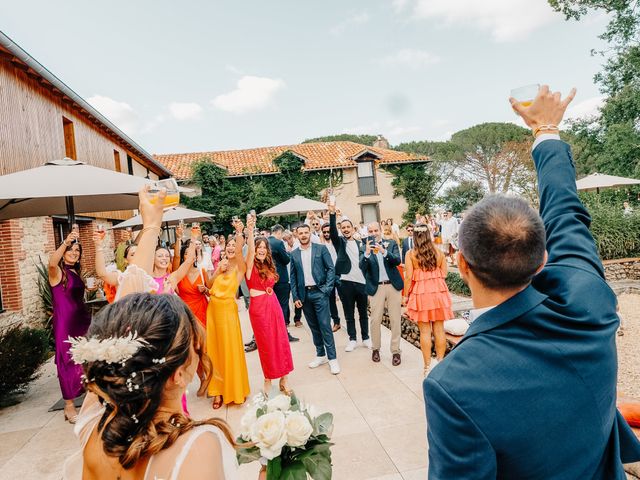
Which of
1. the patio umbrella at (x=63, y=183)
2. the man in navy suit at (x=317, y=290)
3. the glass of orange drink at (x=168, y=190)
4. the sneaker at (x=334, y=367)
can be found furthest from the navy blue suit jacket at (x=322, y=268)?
the glass of orange drink at (x=168, y=190)

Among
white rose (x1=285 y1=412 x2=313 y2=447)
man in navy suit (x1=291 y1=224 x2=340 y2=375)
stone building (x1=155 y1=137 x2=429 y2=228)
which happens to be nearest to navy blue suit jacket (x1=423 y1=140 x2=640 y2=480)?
white rose (x1=285 y1=412 x2=313 y2=447)

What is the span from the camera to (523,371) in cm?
100

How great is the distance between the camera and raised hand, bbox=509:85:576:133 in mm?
1518

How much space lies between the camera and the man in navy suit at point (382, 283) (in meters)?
5.80

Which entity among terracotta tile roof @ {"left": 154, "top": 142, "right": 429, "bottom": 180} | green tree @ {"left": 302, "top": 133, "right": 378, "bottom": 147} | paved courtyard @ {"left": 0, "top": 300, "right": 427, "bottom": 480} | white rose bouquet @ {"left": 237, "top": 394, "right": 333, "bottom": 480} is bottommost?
paved courtyard @ {"left": 0, "top": 300, "right": 427, "bottom": 480}

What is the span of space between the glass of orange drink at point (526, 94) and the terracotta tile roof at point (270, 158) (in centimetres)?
2282

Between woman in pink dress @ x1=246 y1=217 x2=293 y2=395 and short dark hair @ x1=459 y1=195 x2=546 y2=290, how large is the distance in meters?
3.76

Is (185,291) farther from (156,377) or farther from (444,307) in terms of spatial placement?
(156,377)

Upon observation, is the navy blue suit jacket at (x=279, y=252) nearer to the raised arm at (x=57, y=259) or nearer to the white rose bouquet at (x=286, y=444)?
the raised arm at (x=57, y=259)

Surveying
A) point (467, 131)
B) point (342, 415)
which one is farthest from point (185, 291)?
point (467, 131)

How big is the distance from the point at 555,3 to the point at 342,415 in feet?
68.3

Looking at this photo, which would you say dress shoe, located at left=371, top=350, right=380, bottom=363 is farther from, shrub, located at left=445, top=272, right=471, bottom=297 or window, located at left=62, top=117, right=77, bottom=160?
window, located at left=62, top=117, right=77, bottom=160

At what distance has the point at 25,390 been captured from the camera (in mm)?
5789

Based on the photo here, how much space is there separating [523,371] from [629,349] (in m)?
7.26
